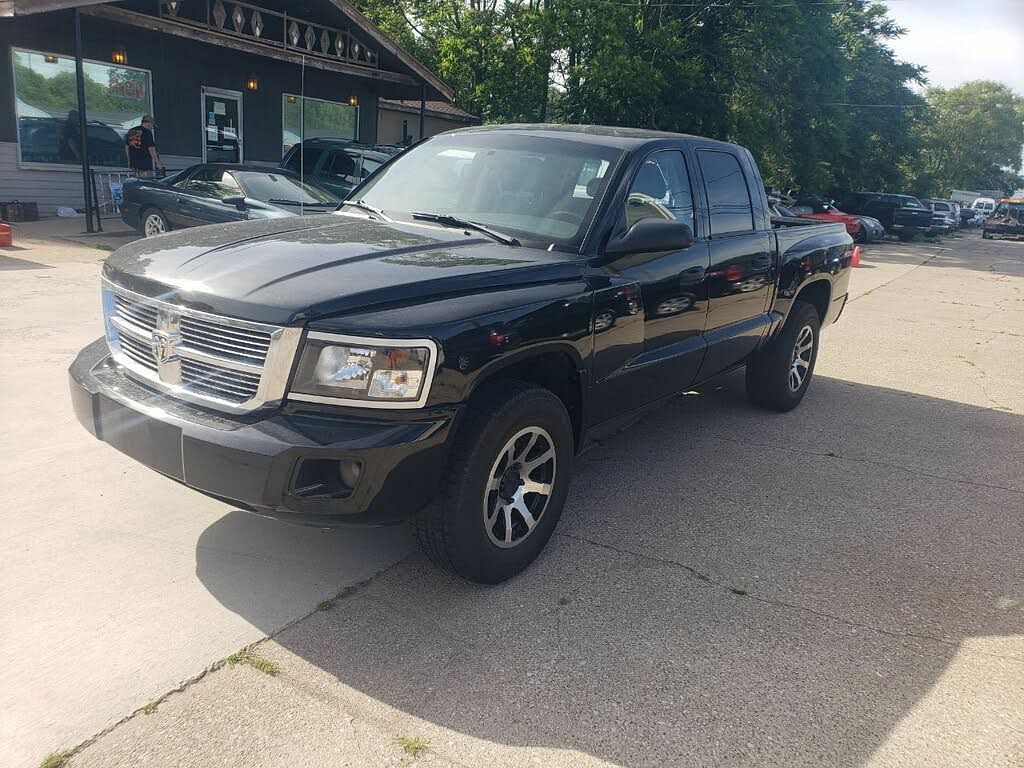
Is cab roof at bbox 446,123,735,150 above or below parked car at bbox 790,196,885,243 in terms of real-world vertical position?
above

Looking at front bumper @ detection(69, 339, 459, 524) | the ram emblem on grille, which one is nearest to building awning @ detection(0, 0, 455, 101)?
the ram emblem on grille

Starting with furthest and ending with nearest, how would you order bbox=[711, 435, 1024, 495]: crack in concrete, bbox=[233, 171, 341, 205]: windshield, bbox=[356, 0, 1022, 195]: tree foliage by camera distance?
bbox=[356, 0, 1022, 195]: tree foliage < bbox=[233, 171, 341, 205]: windshield < bbox=[711, 435, 1024, 495]: crack in concrete

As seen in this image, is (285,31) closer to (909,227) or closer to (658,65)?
(658,65)

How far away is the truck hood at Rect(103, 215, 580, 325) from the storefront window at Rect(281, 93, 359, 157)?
15679mm

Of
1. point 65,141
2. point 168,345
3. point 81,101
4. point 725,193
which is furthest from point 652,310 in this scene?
point 65,141

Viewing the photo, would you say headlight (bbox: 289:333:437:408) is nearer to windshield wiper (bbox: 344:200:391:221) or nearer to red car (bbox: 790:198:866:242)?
windshield wiper (bbox: 344:200:391:221)

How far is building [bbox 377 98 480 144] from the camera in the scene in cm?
2388

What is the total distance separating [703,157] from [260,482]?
3287mm

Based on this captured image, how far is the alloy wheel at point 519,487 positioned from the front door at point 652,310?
0.46 m

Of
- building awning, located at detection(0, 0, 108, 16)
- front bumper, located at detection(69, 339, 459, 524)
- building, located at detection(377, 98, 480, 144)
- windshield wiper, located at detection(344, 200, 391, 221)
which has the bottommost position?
front bumper, located at detection(69, 339, 459, 524)

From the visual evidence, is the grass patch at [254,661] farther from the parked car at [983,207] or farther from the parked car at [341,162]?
the parked car at [983,207]

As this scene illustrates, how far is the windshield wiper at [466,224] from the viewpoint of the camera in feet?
12.1

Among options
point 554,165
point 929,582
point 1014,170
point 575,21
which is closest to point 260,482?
point 554,165

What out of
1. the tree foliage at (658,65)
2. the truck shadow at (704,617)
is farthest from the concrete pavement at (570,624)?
the tree foliage at (658,65)
